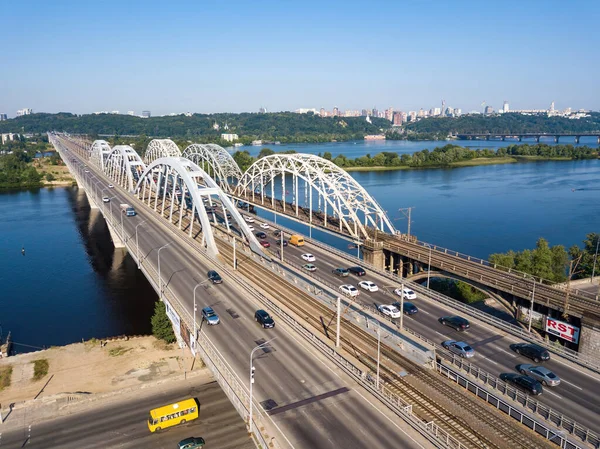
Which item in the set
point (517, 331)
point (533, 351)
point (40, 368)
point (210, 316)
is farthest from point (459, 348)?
point (40, 368)

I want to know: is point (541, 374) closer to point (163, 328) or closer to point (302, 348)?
point (302, 348)

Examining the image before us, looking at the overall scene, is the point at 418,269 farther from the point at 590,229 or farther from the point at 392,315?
the point at 590,229

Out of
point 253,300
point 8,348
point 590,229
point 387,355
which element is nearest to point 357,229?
point 253,300

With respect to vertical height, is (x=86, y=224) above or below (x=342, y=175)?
below

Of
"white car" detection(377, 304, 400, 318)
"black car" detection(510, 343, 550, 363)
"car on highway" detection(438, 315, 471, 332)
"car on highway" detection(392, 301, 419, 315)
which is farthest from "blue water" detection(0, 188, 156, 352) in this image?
"black car" detection(510, 343, 550, 363)

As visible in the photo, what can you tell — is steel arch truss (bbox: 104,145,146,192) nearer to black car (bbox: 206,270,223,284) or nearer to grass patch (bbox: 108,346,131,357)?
grass patch (bbox: 108,346,131,357)
